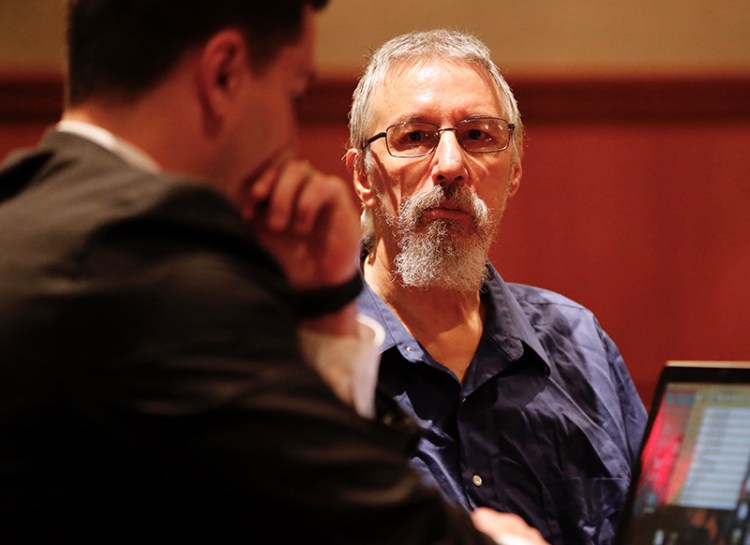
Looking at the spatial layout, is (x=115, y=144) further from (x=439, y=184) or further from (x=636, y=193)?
(x=636, y=193)

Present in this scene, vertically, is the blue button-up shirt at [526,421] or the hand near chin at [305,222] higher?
the hand near chin at [305,222]

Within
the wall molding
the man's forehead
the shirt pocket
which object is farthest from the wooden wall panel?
the shirt pocket

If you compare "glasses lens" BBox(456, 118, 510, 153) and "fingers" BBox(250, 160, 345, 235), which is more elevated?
"fingers" BBox(250, 160, 345, 235)

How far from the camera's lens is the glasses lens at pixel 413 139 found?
65.6 inches

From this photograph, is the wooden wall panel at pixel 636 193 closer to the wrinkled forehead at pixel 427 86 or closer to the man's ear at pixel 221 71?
the wrinkled forehead at pixel 427 86

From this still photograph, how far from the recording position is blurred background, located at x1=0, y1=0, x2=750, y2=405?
9.12 ft

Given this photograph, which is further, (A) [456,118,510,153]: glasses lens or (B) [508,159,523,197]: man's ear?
(B) [508,159,523,197]: man's ear

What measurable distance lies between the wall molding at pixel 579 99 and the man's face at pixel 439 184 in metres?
1.08

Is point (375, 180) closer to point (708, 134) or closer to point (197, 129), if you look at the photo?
point (197, 129)

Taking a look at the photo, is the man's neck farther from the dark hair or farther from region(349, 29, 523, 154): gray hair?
the dark hair

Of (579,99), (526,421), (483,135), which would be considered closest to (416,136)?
(483,135)

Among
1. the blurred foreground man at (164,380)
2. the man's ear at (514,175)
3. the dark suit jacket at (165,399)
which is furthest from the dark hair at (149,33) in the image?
the man's ear at (514,175)

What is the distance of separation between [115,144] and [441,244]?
2.98ft

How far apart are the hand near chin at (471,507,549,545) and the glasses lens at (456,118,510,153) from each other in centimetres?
80
